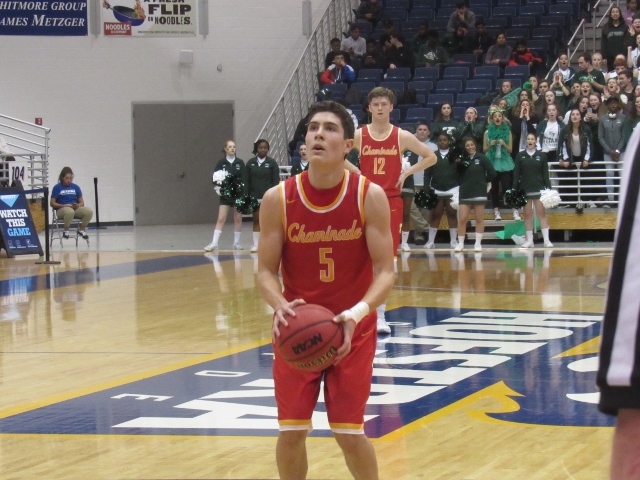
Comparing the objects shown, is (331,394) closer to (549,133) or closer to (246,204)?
(246,204)

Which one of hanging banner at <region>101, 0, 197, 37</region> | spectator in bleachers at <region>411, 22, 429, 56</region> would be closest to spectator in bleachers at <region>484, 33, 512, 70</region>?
spectator in bleachers at <region>411, 22, 429, 56</region>

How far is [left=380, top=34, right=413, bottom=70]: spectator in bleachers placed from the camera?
2136 centimetres

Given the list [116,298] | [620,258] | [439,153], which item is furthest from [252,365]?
[439,153]

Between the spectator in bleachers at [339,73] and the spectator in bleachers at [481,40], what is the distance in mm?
2461

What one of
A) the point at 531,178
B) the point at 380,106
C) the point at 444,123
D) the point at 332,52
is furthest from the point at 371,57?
the point at 380,106

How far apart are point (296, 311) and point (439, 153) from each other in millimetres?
13394

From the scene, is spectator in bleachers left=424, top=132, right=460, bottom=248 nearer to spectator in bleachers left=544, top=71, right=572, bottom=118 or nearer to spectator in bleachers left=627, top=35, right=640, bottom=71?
spectator in bleachers left=544, top=71, right=572, bottom=118

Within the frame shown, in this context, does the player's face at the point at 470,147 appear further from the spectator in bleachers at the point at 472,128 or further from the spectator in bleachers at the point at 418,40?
the spectator in bleachers at the point at 418,40

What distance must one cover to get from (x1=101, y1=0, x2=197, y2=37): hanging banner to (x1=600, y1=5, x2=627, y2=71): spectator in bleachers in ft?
30.2

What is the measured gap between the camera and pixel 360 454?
4.15 m

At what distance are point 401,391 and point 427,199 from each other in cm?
1035

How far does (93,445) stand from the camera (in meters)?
5.65

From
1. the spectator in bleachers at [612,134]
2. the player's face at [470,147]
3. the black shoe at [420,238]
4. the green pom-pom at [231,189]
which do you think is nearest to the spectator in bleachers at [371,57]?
the black shoe at [420,238]

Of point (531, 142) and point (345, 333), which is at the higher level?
point (531, 142)
